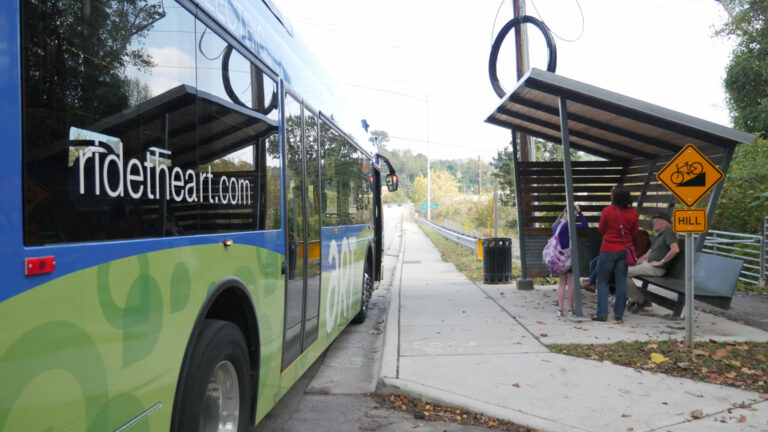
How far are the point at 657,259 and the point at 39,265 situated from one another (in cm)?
866

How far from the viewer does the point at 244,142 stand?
3.67m

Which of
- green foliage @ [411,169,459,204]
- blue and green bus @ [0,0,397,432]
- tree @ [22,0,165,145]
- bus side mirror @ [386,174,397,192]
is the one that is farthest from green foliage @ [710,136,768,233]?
green foliage @ [411,169,459,204]

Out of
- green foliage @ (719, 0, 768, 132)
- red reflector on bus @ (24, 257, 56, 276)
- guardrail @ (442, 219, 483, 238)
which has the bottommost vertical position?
guardrail @ (442, 219, 483, 238)

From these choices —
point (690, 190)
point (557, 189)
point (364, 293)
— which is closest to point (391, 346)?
point (364, 293)

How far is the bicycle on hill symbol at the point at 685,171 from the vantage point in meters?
6.66

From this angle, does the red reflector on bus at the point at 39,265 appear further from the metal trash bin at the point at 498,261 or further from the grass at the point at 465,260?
the grass at the point at 465,260

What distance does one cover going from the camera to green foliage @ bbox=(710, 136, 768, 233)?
47.3ft

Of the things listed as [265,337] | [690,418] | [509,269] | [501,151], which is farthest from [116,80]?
[501,151]

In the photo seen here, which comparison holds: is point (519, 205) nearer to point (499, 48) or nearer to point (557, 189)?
point (557, 189)

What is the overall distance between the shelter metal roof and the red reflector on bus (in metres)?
7.23

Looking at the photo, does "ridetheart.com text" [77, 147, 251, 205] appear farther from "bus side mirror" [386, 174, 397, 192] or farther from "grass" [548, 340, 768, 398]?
"bus side mirror" [386, 174, 397, 192]

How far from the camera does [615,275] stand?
329 inches

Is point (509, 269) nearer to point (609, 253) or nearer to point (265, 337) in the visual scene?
point (609, 253)

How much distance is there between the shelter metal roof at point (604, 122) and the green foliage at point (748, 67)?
16.6 m
